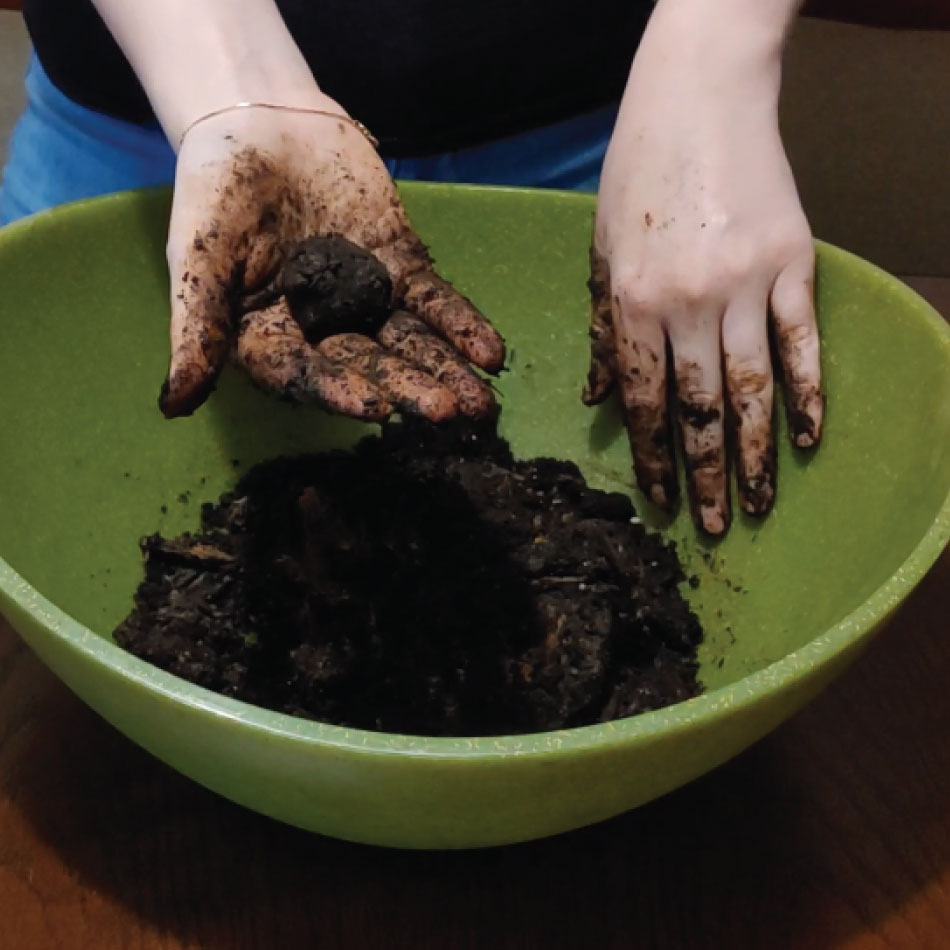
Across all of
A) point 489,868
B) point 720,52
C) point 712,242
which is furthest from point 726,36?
point 489,868

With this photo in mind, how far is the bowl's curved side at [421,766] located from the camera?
1.20 feet

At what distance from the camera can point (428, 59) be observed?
28.2 inches

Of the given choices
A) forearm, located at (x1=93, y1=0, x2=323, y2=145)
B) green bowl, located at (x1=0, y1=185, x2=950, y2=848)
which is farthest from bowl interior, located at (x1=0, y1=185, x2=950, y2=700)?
forearm, located at (x1=93, y1=0, x2=323, y2=145)

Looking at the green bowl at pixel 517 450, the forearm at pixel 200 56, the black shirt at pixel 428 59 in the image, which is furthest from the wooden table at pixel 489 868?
the black shirt at pixel 428 59

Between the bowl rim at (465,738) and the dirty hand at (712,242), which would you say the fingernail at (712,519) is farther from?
the bowl rim at (465,738)

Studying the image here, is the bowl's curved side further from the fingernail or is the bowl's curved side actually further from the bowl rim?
the fingernail

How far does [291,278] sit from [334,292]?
2 centimetres

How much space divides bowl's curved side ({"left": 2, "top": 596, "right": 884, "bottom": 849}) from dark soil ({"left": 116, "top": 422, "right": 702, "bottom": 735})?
14cm

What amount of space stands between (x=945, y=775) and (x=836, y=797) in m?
0.06

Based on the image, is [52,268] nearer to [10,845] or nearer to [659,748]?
[10,845]

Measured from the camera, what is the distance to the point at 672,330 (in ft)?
2.06

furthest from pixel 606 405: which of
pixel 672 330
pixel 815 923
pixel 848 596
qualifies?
pixel 815 923

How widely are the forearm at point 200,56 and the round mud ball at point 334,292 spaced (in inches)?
4.0

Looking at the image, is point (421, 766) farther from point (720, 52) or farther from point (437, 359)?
point (720, 52)
